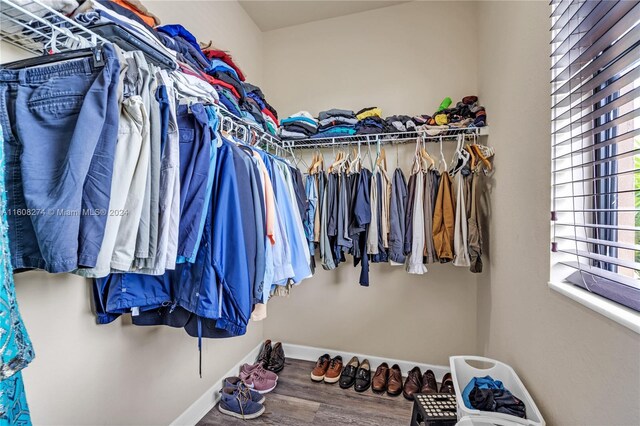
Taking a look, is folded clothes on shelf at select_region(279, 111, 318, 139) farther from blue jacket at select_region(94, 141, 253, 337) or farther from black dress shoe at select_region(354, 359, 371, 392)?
black dress shoe at select_region(354, 359, 371, 392)

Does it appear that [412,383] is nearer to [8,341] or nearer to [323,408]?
[323,408]

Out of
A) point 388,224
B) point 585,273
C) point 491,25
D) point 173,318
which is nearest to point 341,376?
point 388,224

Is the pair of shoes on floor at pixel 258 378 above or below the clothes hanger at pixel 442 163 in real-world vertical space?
below

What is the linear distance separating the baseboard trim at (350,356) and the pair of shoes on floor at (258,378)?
0.35 m

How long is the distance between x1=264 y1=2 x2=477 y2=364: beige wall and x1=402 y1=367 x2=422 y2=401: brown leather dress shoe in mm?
134

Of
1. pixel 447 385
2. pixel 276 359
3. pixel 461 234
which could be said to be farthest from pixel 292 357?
pixel 461 234

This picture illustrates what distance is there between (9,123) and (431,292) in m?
2.35

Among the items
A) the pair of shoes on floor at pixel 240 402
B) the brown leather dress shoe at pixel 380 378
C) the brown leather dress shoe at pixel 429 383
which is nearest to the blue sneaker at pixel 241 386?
the pair of shoes on floor at pixel 240 402

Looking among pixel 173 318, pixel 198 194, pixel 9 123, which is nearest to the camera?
pixel 9 123

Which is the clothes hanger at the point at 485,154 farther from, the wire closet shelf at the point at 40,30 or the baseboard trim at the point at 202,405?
the baseboard trim at the point at 202,405

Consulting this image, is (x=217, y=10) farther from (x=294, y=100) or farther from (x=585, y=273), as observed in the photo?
(x=585, y=273)

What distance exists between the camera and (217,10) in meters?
1.97

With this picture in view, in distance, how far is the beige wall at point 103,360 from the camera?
956 mm

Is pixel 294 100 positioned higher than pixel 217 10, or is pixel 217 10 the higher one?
pixel 217 10
